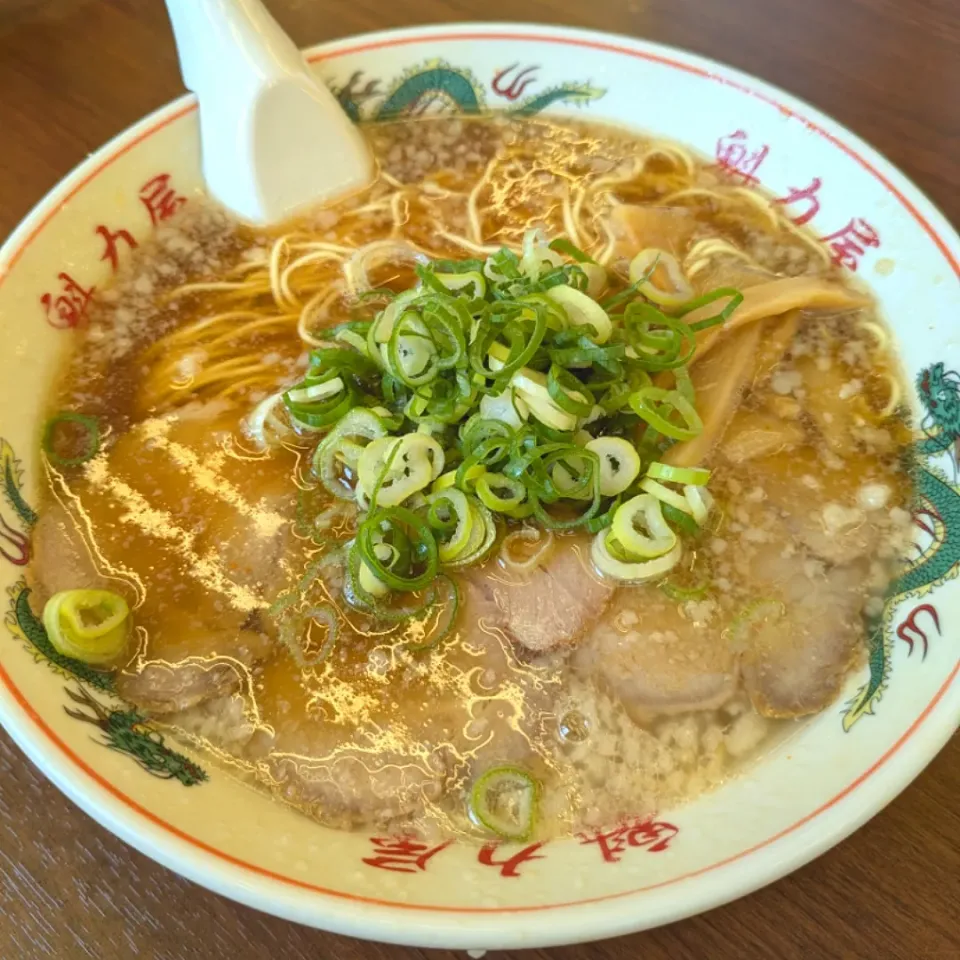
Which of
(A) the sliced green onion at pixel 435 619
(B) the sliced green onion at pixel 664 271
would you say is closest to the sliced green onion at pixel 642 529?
(A) the sliced green onion at pixel 435 619

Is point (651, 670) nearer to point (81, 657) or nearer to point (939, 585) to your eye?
point (939, 585)

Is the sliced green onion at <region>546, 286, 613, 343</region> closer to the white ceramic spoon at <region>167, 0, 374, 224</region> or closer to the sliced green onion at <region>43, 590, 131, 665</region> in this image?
the white ceramic spoon at <region>167, 0, 374, 224</region>

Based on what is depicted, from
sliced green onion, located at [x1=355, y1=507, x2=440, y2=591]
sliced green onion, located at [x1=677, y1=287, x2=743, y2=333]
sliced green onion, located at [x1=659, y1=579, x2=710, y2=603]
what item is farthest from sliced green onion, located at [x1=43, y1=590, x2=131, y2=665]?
sliced green onion, located at [x1=677, y1=287, x2=743, y2=333]

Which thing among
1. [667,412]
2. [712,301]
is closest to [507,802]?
[667,412]

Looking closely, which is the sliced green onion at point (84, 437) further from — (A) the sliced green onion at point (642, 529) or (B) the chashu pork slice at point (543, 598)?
(A) the sliced green onion at point (642, 529)

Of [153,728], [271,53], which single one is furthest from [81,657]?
[271,53]

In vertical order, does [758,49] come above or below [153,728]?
above
